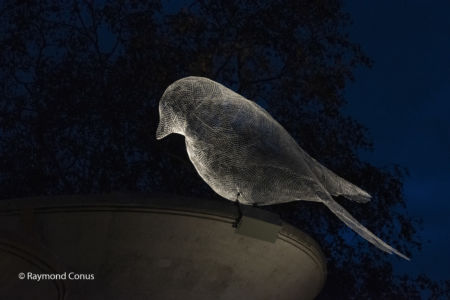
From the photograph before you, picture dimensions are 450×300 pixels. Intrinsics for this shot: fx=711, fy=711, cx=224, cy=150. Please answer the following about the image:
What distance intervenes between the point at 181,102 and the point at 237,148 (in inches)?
29.4

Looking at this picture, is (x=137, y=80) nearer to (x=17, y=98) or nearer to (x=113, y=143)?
(x=113, y=143)

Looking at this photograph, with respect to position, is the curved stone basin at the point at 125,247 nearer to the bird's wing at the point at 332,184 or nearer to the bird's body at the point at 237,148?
the bird's body at the point at 237,148

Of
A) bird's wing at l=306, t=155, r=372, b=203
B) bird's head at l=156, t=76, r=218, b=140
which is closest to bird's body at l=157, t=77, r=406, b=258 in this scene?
bird's head at l=156, t=76, r=218, b=140

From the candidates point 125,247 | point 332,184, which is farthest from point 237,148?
point 125,247

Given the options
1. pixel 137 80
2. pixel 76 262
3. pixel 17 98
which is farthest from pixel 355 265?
pixel 76 262

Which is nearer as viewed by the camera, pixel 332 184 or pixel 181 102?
pixel 181 102

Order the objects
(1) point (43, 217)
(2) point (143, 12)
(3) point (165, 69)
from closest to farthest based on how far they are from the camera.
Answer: (1) point (43, 217)
(3) point (165, 69)
(2) point (143, 12)

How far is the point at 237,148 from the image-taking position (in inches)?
269

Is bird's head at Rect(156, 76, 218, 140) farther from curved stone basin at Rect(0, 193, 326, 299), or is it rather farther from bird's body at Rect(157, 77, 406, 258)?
curved stone basin at Rect(0, 193, 326, 299)

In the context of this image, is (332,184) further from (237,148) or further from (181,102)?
(181,102)

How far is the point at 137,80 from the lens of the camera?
14.0m

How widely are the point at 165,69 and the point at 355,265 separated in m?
5.51

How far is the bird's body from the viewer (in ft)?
22.4

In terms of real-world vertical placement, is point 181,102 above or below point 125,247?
above
